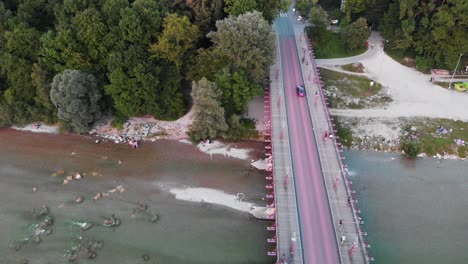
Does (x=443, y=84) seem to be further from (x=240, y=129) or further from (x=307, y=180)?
(x=240, y=129)

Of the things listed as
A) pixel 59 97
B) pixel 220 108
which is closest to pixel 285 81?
pixel 220 108

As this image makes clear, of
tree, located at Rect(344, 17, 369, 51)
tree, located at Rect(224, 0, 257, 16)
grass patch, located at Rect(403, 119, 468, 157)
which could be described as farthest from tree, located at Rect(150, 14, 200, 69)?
grass patch, located at Rect(403, 119, 468, 157)

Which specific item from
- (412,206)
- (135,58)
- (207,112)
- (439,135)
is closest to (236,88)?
(207,112)

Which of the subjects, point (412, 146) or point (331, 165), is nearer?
point (331, 165)

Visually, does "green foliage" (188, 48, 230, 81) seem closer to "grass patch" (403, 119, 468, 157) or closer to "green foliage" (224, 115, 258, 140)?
"green foliage" (224, 115, 258, 140)

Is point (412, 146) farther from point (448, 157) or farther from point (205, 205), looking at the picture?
point (205, 205)

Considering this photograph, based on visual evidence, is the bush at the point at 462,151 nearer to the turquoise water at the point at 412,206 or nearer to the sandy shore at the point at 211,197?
the turquoise water at the point at 412,206
